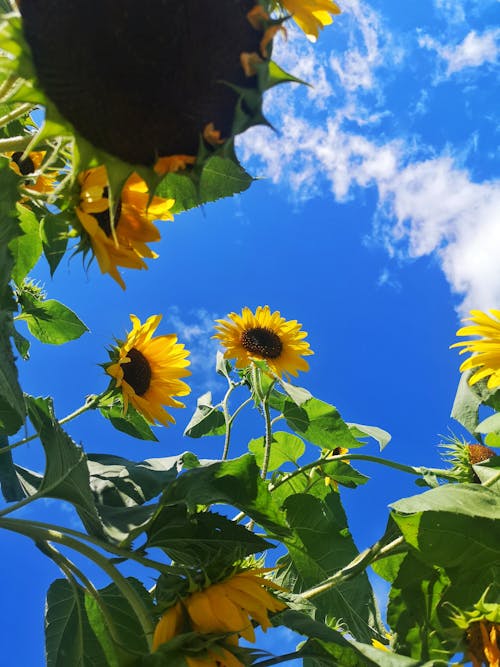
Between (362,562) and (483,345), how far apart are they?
3.19 ft

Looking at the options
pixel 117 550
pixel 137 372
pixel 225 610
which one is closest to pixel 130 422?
pixel 137 372

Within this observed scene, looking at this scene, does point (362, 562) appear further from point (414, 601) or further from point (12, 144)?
point (12, 144)

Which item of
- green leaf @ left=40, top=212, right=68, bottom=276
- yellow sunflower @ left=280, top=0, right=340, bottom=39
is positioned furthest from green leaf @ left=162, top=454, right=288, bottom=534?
yellow sunflower @ left=280, top=0, right=340, bottom=39

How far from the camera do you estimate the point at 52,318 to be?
104 inches

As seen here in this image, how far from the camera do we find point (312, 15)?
1219 millimetres

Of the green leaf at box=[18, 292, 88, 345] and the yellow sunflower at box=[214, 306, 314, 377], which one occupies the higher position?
the yellow sunflower at box=[214, 306, 314, 377]

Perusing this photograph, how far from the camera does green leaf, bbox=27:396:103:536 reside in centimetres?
162

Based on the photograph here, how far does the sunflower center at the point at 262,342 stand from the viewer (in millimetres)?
3619

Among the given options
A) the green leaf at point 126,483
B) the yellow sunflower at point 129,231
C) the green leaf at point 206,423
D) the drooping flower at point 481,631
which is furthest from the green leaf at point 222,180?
the green leaf at point 206,423

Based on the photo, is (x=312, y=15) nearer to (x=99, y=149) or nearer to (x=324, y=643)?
(x=99, y=149)

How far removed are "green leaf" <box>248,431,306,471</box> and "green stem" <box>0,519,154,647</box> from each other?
1.68 metres

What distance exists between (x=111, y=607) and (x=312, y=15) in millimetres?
1548

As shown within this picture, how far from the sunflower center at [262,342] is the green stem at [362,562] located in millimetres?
1722

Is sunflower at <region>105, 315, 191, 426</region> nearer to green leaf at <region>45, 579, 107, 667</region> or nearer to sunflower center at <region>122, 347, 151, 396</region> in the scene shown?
sunflower center at <region>122, 347, 151, 396</region>
